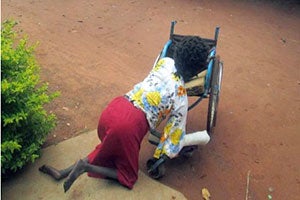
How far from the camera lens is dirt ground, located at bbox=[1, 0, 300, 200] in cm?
379

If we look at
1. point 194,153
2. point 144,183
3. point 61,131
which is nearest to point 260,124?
point 194,153

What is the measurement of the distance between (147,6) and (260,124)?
3.99m

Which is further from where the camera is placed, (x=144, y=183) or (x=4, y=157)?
(x=144, y=183)

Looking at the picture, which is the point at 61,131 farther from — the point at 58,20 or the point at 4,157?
the point at 58,20

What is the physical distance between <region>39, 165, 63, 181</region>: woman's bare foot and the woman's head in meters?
1.44

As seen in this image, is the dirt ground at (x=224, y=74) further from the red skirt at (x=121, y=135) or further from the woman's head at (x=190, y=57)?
the woman's head at (x=190, y=57)

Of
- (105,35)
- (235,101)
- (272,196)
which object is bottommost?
(272,196)

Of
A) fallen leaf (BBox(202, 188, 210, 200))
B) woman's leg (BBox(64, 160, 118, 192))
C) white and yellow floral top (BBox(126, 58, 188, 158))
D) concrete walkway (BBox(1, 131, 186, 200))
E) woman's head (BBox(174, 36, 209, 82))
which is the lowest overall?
fallen leaf (BBox(202, 188, 210, 200))

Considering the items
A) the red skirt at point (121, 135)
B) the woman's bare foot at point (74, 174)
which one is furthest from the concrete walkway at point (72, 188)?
the woman's bare foot at point (74, 174)

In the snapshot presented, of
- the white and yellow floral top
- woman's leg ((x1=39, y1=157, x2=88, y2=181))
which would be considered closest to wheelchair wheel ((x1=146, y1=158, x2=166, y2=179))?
the white and yellow floral top

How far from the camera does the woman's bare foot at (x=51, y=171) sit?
11.3 ft

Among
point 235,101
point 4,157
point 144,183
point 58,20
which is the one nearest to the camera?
point 4,157

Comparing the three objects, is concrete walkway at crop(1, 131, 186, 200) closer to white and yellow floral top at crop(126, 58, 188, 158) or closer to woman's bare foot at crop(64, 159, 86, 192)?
woman's bare foot at crop(64, 159, 86, 192)

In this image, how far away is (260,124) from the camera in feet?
14.5
